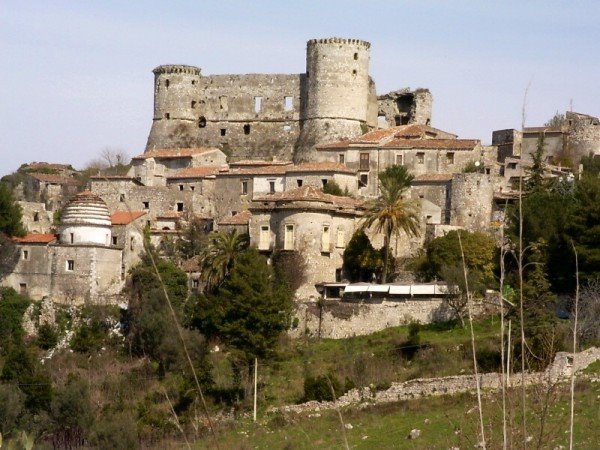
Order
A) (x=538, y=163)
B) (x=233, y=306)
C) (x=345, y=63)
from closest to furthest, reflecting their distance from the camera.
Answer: (x=233, y=306) < (x=538, y=163) < (x=345, y=63)

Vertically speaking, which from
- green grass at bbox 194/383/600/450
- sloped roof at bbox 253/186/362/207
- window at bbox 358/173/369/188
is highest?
window at bbox 358/173/369/188

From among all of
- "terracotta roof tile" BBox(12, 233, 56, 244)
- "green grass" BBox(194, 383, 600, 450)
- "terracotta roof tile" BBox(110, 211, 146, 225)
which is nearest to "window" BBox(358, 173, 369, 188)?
"terracotta roof tile" BBox(110, 211, 146, 225)

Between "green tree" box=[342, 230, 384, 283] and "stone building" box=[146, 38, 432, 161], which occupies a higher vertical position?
"stone building" box=[146, 38, 432, 161]

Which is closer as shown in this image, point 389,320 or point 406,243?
point 389,320

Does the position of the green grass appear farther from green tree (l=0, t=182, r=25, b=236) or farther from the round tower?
the round tower

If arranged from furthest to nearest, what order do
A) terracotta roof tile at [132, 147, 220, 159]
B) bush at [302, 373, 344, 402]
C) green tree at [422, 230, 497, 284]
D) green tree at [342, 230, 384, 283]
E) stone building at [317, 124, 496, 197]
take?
1. terracotta roof tile at [132, 147, 220, 159]
2. stone building at [317, 124, 496, 197]
3. green tree at [342, 230, 384, 283]
4. green tree at [422, 230, 497, 284]
5. bush at [302, 373, 344, 402]

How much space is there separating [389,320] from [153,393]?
785 centimetres

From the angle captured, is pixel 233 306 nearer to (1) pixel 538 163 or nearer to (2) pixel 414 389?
(2) pixel 414 389

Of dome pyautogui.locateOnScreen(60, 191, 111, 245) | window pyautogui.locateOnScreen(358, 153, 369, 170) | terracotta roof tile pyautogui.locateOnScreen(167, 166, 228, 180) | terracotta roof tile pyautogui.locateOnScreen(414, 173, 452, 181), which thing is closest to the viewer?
dome pyautogui.locateOnScreen(60, 191, 111, 245)

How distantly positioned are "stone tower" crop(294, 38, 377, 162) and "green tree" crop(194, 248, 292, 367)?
1947 centimetres

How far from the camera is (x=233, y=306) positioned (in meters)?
39.2

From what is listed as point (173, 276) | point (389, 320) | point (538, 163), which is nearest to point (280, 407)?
point (389, 320)

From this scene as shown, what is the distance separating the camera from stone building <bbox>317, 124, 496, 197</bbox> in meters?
52.1

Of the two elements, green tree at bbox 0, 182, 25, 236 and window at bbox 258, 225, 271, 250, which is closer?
window at bbox 258, 225, 271, 250
